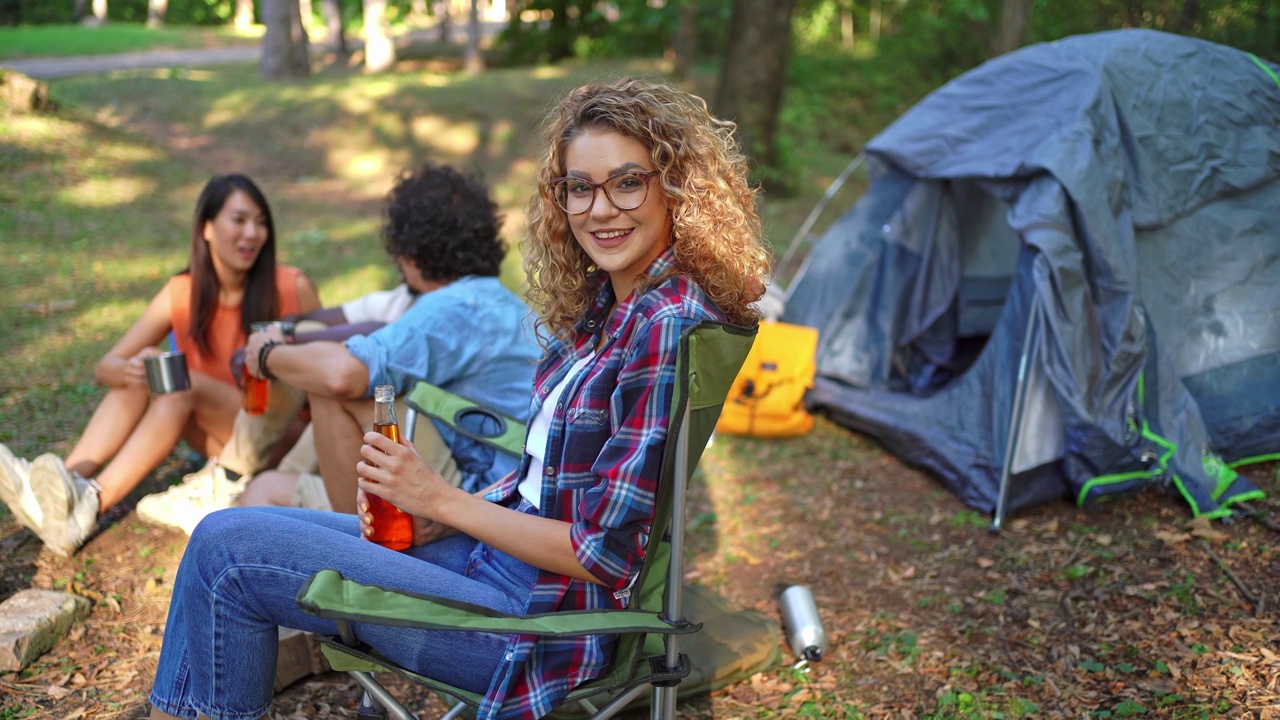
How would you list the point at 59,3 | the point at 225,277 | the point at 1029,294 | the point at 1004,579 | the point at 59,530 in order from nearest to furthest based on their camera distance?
the point at 59,530 < the point at 1004,579 < the point at 225,277 < the point at 1029,294 < the point at 59,3

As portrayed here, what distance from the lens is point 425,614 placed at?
154 centimetres

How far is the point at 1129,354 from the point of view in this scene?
3.43m

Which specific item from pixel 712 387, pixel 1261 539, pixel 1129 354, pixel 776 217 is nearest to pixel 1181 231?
pixel 1129 354

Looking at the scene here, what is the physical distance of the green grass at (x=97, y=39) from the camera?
45.5ft

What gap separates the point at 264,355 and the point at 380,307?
1.86ft

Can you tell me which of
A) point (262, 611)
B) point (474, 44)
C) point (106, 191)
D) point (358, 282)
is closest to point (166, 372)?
point (262, 611)

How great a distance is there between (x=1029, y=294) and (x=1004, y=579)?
1.15 m

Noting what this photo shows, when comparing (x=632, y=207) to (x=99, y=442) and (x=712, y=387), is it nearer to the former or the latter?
(x=712, y=387)

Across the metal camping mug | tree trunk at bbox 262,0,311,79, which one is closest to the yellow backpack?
the metal camping mug

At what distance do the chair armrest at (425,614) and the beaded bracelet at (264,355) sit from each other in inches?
51.9

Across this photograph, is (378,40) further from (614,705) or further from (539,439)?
(614,705)

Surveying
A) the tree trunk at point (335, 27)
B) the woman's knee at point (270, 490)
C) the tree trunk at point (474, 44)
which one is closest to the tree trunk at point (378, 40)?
the tree trunk at point (474, 44)

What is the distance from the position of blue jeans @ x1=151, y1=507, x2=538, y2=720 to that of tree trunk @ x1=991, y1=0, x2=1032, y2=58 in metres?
7.99

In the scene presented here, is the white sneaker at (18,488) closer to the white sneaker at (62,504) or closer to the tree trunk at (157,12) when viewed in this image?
the white sneaker at (62,504)
